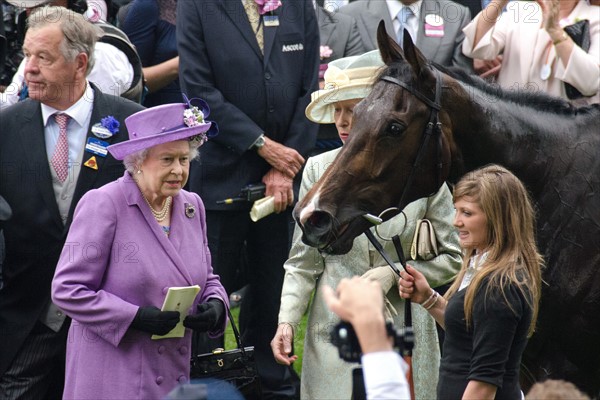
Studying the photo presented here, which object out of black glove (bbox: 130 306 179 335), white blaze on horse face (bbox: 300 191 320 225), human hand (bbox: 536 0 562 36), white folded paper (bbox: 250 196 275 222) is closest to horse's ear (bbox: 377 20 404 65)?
white blaze on horse face (bbox: 300 191 320 225)

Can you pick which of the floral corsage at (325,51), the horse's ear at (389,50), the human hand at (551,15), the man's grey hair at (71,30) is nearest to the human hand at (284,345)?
the horse's ear at (389,50)

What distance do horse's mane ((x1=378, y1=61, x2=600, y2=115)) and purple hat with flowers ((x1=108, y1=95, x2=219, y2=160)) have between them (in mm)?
993

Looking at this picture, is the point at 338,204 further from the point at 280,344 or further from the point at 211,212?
the point at 211,212

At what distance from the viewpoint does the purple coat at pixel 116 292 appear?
16.6 ft

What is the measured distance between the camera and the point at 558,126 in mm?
5801

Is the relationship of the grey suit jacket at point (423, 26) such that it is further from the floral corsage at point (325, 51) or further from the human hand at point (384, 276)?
the human hand at point (384, 276)

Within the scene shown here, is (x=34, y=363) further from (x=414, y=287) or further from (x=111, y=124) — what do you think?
(x=414, y=287)

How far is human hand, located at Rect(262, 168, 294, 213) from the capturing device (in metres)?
7.29

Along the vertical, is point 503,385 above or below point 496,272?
below

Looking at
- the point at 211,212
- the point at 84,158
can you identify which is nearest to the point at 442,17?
the point at 211,212

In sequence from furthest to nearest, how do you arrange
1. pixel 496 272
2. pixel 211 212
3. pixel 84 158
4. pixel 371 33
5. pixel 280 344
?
pixel 371 33
pixel 211 212
pixel 84 158
pixel 280 344
pixel 496 272

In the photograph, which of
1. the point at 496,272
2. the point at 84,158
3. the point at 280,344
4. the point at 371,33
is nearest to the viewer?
the point at 496,272

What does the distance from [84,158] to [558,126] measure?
272 cm

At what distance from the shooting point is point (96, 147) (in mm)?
6367
